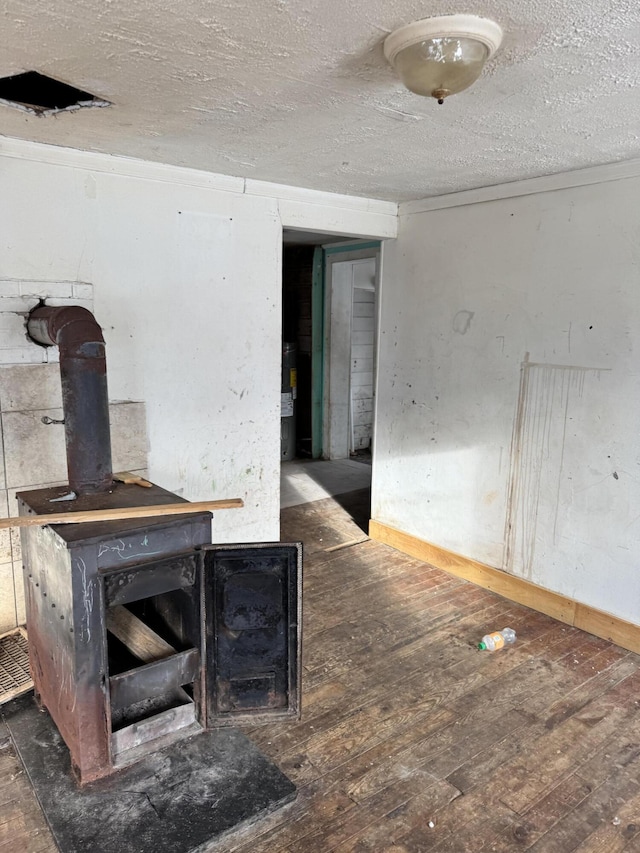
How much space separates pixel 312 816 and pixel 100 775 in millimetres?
742

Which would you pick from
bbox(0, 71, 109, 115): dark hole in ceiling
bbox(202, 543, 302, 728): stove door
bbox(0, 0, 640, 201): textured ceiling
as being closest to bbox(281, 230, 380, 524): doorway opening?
bbox(0, 0, 640, 201): textured ceiling

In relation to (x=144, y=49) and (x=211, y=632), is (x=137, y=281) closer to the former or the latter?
(x=144, y=49)

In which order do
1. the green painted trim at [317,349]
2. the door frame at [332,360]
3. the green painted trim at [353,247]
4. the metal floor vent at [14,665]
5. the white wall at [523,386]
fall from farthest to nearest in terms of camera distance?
the green painted trim at [317,349]
the door frame at [332,360]
the green painted trim at [353,247]
the white wall at [523,386]
the metal floor vent at [14,665]

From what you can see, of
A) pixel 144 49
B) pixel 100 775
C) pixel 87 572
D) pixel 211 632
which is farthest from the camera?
pixel 211 632

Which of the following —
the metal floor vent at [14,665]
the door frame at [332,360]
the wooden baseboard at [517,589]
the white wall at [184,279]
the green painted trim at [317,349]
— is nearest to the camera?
the metal floor vent at [14,665]

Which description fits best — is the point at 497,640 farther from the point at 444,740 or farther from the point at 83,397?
the point at 83,397

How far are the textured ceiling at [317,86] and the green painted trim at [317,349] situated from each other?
11.4ft

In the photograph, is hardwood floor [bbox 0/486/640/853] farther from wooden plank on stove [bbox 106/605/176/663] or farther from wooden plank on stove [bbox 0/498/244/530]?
wooden plank on stove [bbox 0/498/244/530]

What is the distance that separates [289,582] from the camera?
2.29 metres

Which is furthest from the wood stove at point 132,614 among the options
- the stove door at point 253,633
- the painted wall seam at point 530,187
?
the painted wall seam at point 530,187

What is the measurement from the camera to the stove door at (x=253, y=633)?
2.26 metres

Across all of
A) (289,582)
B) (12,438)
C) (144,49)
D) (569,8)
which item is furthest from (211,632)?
(569,8)

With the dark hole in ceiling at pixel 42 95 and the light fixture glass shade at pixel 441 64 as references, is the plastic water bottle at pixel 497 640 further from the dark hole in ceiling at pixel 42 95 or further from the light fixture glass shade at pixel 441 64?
the dark hole in ceiling at pixel 42 95

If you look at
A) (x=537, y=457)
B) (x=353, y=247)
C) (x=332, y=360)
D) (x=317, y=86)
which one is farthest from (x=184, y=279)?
(x=332, y=360)
